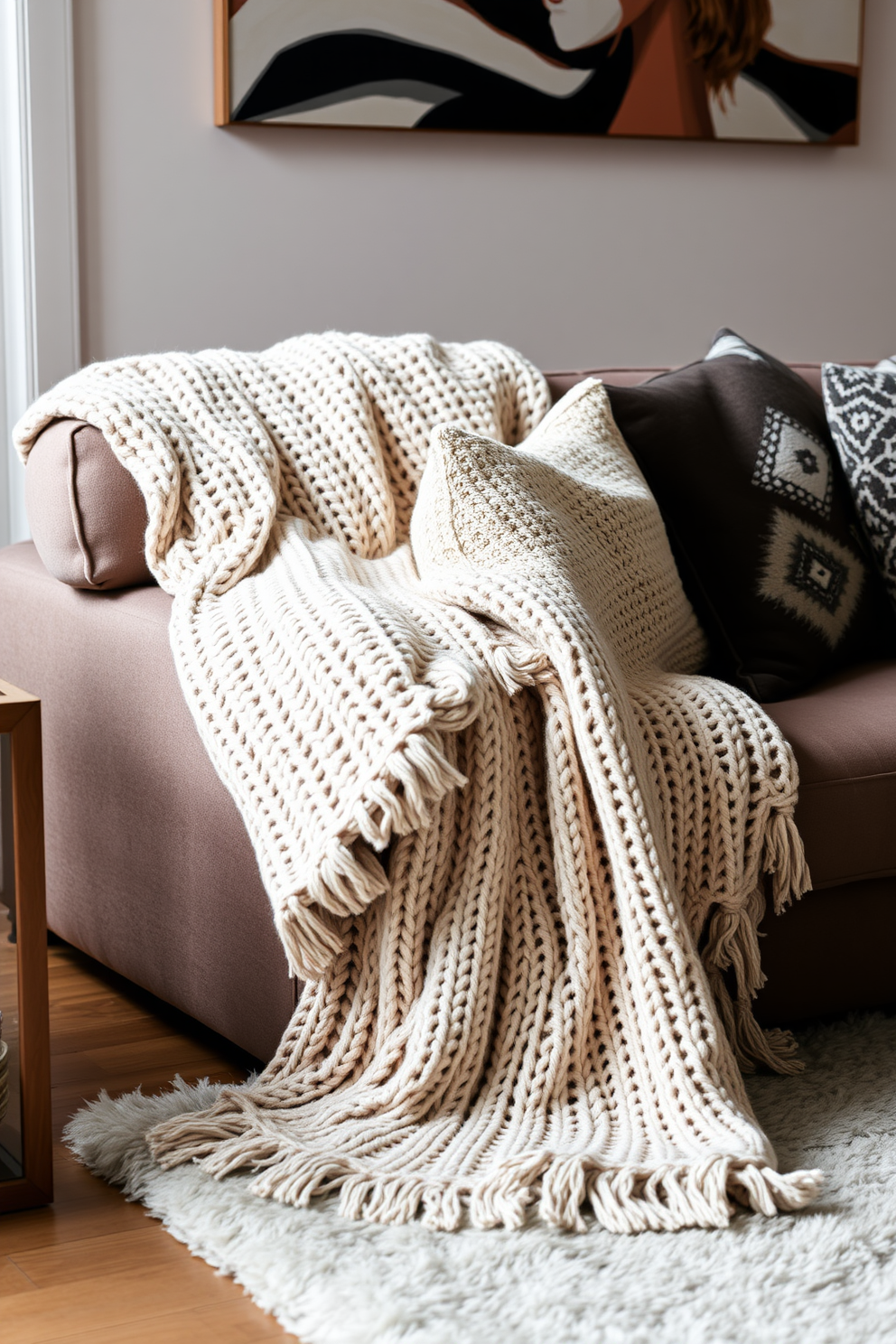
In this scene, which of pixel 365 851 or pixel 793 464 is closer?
pixel 365 851

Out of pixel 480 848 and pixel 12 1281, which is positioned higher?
pixel 480 848

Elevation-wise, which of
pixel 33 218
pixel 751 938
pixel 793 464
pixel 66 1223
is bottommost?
pixel 66 1223

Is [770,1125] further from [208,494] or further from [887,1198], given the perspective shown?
[208,494]

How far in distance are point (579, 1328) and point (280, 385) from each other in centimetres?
117

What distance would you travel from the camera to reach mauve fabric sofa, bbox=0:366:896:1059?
153 cm

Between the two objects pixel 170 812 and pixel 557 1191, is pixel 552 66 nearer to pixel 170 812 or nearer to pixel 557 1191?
pixel 170 812

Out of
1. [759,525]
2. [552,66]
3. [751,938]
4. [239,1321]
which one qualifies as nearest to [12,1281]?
[239,1321]

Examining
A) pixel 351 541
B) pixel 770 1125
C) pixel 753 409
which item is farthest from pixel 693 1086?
pixel 753 409

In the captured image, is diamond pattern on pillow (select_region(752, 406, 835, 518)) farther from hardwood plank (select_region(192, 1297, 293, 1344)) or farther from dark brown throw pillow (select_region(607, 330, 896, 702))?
hardwood plank (select_region(192, 1297, 293, 1344))

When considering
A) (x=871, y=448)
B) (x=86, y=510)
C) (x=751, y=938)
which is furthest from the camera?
(x=871, y=448)

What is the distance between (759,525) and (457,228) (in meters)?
1.22

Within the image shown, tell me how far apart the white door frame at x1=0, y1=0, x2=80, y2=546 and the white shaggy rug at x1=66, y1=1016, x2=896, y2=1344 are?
1494 millimetres

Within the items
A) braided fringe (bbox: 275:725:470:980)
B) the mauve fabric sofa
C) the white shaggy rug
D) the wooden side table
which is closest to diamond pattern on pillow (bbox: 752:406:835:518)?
the mauve fabric sofa

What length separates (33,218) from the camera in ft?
7.91
